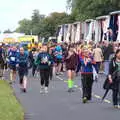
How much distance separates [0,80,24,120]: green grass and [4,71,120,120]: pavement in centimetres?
20

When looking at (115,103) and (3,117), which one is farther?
(115,103)

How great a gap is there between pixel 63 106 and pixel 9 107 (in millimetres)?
1605

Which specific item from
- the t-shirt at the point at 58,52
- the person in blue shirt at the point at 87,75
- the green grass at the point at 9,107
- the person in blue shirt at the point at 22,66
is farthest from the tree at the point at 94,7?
the person in blue shirt at the point at 87,75

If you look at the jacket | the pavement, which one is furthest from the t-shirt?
the jacket

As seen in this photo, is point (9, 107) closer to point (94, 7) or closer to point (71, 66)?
point (71, 66)

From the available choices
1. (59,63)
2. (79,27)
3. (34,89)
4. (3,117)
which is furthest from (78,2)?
(3,117)

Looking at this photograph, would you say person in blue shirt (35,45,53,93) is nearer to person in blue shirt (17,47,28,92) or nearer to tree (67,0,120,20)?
person in blue shirt (17,47,28,92)

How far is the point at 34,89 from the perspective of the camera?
22688 mm

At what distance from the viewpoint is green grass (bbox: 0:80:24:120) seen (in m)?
13.8

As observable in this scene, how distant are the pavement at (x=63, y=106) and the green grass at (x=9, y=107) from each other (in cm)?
20

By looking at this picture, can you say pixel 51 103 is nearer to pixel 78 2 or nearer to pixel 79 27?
pixel 79 27

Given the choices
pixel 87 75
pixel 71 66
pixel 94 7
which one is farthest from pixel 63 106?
pixel 94 7

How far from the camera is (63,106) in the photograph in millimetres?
16469

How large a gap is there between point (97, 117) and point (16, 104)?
11.3ft
